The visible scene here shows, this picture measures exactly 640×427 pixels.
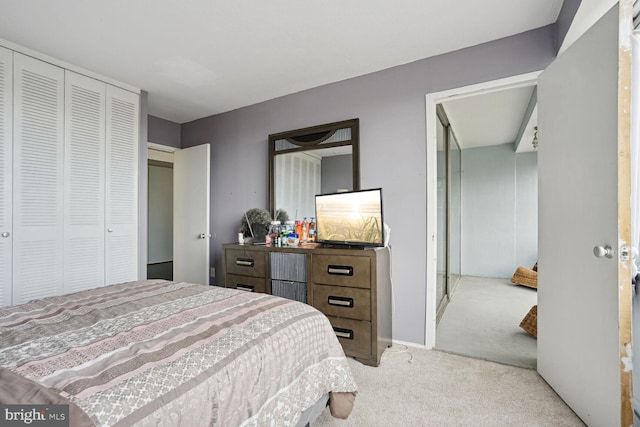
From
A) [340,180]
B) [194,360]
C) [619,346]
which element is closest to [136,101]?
[340,180]

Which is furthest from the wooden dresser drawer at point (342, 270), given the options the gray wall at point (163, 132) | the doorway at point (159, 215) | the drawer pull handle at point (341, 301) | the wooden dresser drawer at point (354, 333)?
the doorway at point (159, 215)

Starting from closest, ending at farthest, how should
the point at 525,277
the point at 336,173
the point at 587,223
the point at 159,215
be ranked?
the point at 587,223, the point at 336,173, the point at 525,277, the point at 159,215

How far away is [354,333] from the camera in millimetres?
2254

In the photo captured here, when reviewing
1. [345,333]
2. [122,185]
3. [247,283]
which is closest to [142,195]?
[122,185]

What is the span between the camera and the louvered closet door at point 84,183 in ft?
8.46

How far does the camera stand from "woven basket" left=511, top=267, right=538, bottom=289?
4.41 meters

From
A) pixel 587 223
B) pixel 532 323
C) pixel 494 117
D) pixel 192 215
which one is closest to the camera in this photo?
pixel 587 223

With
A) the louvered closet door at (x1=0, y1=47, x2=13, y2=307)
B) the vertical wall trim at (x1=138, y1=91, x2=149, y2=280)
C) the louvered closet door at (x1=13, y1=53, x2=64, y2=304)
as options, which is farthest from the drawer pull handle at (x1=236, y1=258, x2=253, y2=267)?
the louvered closet door at (x1=0, y1=47, x2=13, y2=307)

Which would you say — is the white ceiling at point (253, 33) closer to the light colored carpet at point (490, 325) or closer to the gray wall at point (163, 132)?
the gray wall at point (163, 132)

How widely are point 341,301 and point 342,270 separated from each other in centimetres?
24

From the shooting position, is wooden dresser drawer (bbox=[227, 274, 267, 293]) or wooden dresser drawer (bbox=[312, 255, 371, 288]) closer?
wooden dresser drawer (bbox=[312, 255, 371, 288])

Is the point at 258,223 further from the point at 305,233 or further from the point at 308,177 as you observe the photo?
the point at 308,177

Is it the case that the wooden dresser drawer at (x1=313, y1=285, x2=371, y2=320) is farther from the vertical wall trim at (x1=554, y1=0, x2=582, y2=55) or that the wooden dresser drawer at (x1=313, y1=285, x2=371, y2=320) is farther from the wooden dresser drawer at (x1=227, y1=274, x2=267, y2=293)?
the vertical wall trim at (x1=554, y1=0, x2=582, y2=55)

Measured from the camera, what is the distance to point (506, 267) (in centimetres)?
520
